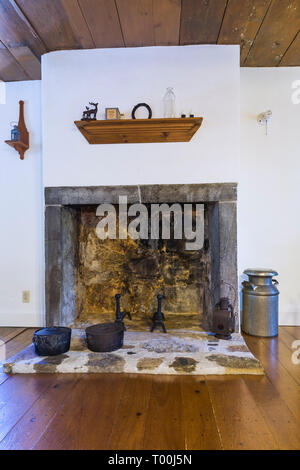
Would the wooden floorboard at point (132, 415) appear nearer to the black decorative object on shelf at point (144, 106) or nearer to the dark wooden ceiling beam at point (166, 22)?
the black decorative object on shelf at point (144, 106)

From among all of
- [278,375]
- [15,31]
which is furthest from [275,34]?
[278,375]

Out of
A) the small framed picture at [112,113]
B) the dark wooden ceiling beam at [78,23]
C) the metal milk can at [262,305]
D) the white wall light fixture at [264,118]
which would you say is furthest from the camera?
the white wall light fixture at [264,118]

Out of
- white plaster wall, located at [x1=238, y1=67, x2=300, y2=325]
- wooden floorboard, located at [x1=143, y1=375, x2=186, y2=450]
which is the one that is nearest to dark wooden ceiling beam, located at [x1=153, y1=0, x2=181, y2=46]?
white plaster wall, located at [x1=238, y1=67, x2=300, y2=325]

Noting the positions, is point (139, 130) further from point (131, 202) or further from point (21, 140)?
point (21, 140)

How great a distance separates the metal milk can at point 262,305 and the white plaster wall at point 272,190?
0.28 meters

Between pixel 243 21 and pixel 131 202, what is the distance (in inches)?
54.4

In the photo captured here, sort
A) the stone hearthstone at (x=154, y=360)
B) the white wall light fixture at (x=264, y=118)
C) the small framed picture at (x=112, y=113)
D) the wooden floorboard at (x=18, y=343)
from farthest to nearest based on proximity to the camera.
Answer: the white wall light fixture at (x=264, y=118) < the small framed picture at (x=112, y=113) < the wooden floorboard at (x=18, y=343) < the stone hearthstone at (x=154, y=360)

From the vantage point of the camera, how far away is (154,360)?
1.71 m

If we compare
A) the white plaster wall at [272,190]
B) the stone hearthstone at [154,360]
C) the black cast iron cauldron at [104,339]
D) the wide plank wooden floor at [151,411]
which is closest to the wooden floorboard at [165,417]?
the wide plank wooden floor at [151,411]

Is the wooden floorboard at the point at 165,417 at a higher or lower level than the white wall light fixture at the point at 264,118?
lower

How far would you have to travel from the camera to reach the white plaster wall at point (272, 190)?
2451mm

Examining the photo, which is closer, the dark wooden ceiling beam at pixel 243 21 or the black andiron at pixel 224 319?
the dark wooden ceiling beam at pixel 243 21

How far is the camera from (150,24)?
191 cm

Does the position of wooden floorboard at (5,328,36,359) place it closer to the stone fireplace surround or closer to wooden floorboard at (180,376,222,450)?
the stone fireplace surround
